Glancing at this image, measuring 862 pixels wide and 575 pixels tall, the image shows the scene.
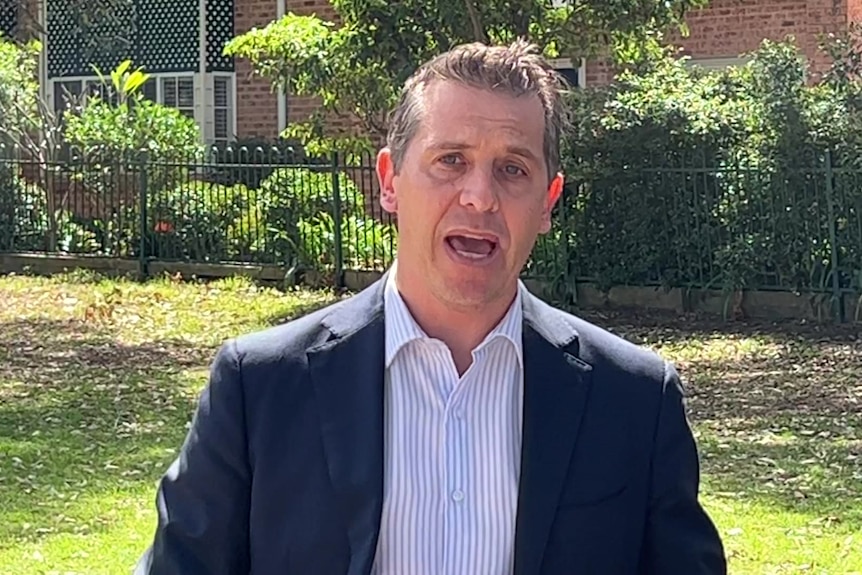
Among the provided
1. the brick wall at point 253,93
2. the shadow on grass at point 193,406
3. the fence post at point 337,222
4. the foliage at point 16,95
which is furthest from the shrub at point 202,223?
the brick wall at point 253,93

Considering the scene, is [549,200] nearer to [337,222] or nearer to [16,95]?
[337,222]

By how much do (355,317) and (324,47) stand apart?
12.8 m

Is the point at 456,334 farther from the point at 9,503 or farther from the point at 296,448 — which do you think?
the point at 9,503

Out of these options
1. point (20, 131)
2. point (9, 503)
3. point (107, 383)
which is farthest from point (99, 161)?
point (9, 503)

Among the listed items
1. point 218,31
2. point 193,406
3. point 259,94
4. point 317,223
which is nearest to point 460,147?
point 193,406

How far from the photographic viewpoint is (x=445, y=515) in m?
2.41

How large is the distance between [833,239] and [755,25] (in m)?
6.82

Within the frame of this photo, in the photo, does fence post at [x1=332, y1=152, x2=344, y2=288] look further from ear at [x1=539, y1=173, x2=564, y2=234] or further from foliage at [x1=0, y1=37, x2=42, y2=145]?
ear at [x1=539, y1=173, x2=564, y2=234]

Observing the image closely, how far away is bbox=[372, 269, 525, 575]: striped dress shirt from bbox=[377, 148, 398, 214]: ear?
15 cm

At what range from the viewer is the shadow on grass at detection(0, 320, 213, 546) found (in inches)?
295

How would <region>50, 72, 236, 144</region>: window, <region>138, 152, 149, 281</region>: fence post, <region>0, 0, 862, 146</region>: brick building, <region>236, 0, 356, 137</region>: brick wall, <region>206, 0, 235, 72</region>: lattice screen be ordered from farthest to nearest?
<region>206, 0, 235, 72</region>: lattice screen
<region>50, 72, 236, 144</region>: window
<region>0, 0, 862, 146</region>: brick building
<region>236, 0, 356, 137</region>: brick wall
<region>138, 152, 149, 281</region>: fence post

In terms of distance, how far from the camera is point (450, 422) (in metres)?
2.45

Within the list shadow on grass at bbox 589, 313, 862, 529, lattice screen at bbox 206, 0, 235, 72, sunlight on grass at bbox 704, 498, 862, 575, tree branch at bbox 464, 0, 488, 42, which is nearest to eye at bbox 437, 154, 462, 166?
sunlight on grass at bbox 704, 498, 862, 575

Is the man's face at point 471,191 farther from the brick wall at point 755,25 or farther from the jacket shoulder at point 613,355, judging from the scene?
the brick wall at point 755,25
